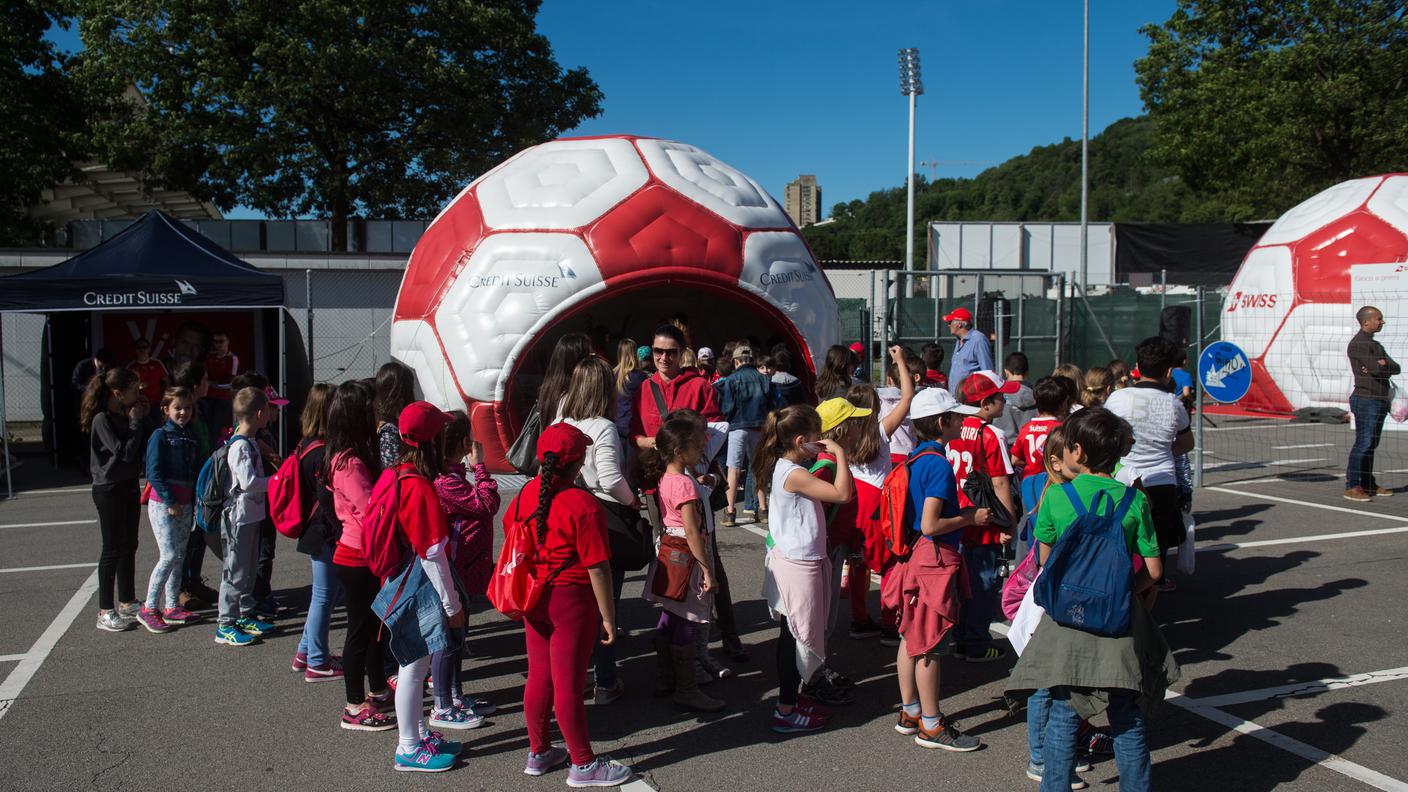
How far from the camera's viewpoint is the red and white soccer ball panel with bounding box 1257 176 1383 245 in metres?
13.9

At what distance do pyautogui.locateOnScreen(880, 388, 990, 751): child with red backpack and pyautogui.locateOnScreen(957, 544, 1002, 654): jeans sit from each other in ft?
2.67

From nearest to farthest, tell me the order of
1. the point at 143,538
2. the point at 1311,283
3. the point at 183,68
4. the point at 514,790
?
the point at 514,790
the point at 143,538
the point at 1311,283
the point at 183,68

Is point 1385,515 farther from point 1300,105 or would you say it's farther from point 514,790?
point 1300,105

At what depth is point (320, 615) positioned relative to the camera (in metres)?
4.88

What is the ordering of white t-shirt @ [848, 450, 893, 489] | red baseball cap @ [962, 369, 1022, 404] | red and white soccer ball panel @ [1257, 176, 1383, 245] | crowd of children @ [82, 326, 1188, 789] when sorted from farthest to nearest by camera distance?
red and white soccer ball panel @ [1257, 176, 1383, 245], red baseball cap @ [962, 369, 1022, 404], white t-shirt @ [848, 450, 893, 489], crowd of children @ [82, 326, 1188, 789]

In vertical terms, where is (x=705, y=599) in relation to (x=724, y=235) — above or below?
below

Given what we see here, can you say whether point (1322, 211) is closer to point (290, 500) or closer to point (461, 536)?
point (461, 536)

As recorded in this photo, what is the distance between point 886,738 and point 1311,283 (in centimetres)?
1241

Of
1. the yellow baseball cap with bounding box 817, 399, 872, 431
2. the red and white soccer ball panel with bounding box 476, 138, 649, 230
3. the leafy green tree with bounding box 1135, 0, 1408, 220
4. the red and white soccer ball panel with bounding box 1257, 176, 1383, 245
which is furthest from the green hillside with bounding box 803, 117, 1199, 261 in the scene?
the yellow baseball cap with bounding box 817, 399, 872, 431

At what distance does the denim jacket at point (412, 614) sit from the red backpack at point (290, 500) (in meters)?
1.12

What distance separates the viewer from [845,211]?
113750 millimetres

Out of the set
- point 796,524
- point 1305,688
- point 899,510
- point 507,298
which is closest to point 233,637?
point 796,524

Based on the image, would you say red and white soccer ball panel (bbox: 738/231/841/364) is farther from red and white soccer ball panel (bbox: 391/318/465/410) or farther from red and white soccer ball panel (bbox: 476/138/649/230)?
red and white soccer ball panel (bbox: 391/318/465/410)

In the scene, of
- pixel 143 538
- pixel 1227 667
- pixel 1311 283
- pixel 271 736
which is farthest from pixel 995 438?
pixel 1311 283
